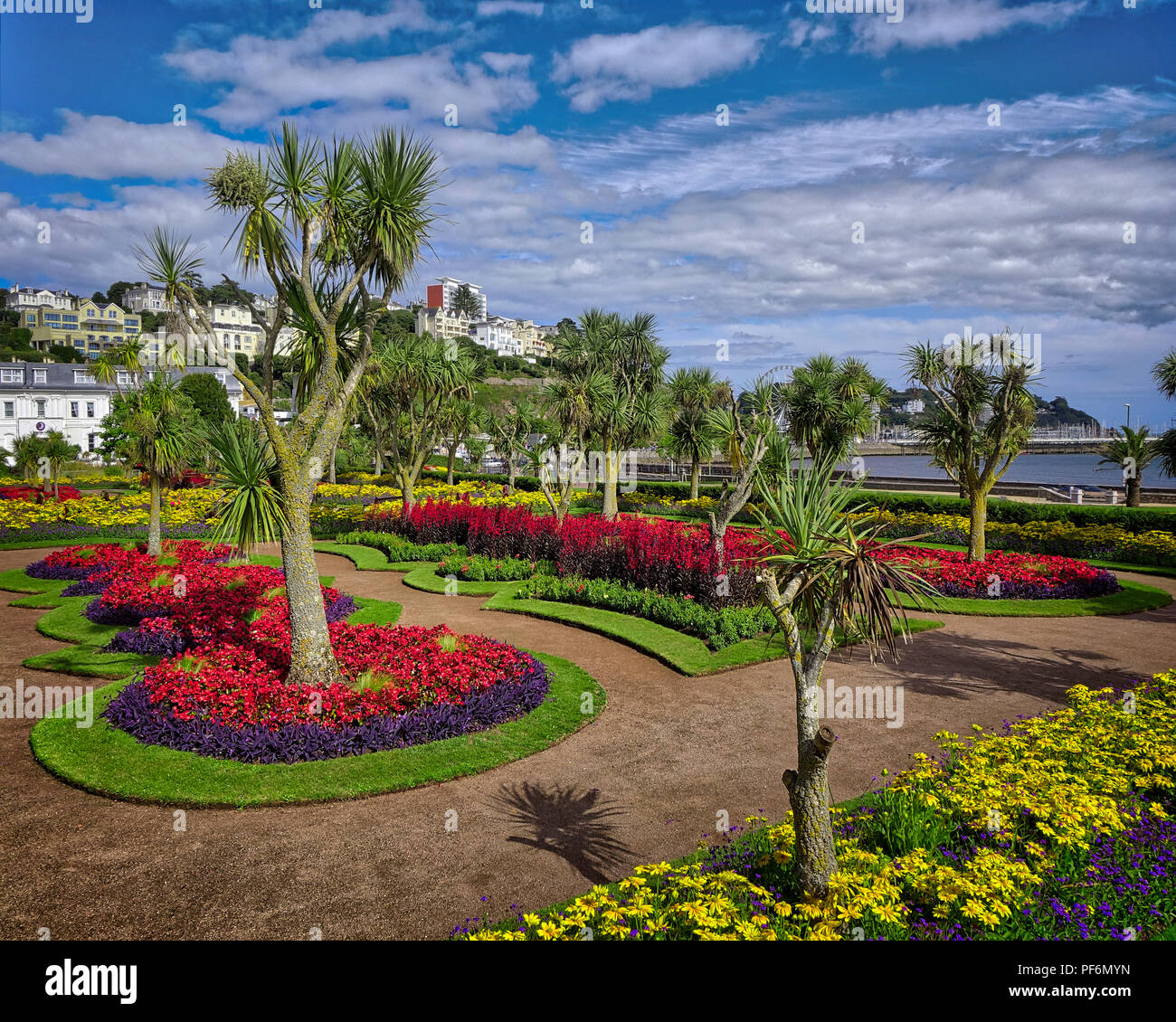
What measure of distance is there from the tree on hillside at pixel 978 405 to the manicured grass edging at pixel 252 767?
14.0m

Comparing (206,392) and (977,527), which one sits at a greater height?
(206,392)

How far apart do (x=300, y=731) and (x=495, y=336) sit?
7414 inches

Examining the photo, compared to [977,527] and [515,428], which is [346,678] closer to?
[977,527]

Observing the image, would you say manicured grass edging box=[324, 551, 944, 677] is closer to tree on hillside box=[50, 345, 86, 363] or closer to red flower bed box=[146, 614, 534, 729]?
red flower bed box=[146, 614, 534, 729]

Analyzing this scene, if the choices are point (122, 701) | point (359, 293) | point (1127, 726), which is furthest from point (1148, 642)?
point (122, 701)

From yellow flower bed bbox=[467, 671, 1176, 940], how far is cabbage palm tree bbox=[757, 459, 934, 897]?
0.32 m

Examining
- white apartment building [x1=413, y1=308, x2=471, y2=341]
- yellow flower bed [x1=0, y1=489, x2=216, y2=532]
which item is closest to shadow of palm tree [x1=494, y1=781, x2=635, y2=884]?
yellow flower bed [x1=0, y1=489, x2=216, y2=532]

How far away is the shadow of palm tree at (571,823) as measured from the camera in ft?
19.2

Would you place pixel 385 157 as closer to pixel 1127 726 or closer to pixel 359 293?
pixel 359 293

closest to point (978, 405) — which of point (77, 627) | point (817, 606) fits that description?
point (817, 606)

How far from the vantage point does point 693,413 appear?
36875mm

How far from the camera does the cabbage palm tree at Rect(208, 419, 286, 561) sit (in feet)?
25.8
